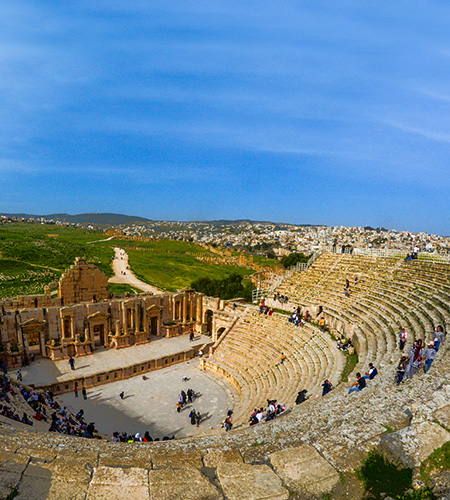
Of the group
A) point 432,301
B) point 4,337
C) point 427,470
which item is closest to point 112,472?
point 427,470

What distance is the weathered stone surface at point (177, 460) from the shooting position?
5.71 metres

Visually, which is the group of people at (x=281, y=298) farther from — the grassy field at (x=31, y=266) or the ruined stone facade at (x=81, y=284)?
the grassy field at (x=31, y=266)

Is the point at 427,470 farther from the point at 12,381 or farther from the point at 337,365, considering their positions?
the point at 12,381

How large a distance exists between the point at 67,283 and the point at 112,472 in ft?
76.0

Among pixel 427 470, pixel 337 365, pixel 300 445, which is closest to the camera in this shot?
pixel 427 470

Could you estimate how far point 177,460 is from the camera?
5934mm

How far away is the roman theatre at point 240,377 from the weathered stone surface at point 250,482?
0.9 inches

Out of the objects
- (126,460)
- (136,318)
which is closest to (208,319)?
(136,318)

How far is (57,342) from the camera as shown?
23469 millimetres

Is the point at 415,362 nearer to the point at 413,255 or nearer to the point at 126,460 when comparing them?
the point at 126,460

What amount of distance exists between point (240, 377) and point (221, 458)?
15944mm

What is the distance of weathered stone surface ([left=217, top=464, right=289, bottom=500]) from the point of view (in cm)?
492

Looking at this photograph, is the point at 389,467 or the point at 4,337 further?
the point at 4,337

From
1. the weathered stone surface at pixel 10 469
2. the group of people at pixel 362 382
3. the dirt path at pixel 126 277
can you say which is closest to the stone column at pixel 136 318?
the group of people at pixel 362 382
